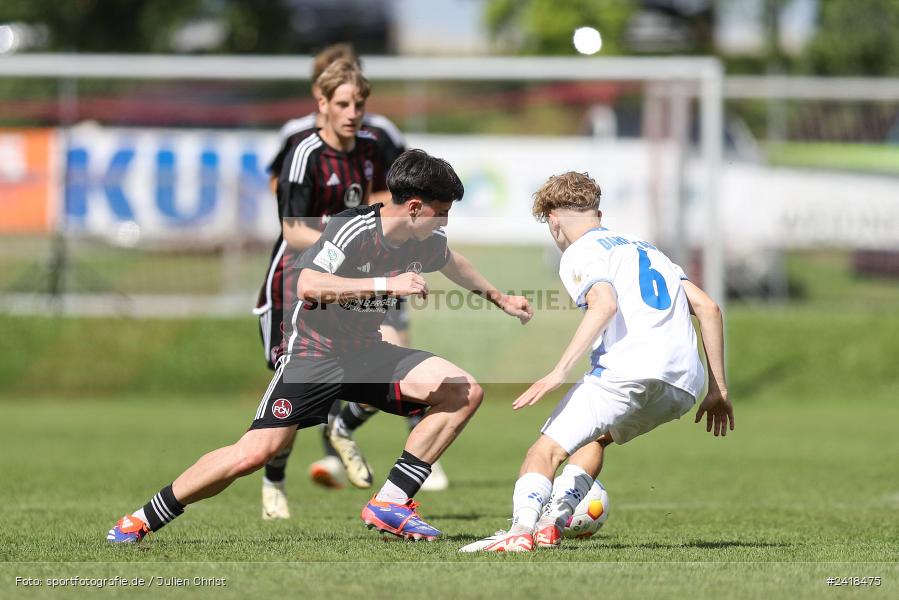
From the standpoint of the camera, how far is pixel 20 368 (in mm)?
14453

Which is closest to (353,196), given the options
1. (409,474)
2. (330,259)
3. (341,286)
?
(330,259)

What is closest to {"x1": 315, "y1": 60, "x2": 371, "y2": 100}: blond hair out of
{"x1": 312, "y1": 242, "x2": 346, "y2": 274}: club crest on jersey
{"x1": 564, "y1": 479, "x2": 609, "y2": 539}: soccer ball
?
{"x1": 312, "y1": 242, "x2": 346, "y2": 274}: club crest on jersey

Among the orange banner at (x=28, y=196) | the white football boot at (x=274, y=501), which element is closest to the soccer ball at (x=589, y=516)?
the white football boot at (x=274, y=501)

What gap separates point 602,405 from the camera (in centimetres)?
562

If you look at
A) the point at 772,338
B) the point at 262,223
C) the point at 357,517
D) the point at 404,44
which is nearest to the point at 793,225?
the point at 772,338

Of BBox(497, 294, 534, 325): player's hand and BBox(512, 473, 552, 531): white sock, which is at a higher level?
BBox(497, 294, 534, 325): player's hand

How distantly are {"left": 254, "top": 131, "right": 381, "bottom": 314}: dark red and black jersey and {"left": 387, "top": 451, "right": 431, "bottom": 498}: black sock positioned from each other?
1435 millimetres

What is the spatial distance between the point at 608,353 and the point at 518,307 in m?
0.57

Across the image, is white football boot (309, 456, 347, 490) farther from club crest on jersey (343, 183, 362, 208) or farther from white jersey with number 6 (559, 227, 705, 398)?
white jersey with number 6 (559, 227, 705, 398)

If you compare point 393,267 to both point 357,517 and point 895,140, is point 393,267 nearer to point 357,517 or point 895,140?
point 357,517

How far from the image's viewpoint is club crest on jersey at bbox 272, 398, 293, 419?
587 cm

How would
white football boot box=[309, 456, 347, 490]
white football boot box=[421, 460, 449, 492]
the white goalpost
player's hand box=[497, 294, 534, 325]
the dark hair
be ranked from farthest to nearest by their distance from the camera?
the white goalpost, white football boot box=[421, 460, 449, 492], white football boot box=[309, 456, 347, 490], player's hand box=[497, 294, 534, 325], the dark hair

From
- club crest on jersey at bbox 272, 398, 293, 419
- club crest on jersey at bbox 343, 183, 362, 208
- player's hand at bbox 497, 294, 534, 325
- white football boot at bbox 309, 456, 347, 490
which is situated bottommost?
white football boot at bbox 309, 456, 347, 490

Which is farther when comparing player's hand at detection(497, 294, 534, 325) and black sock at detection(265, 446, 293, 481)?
black sock at detection(265, 446, 293, 481)
